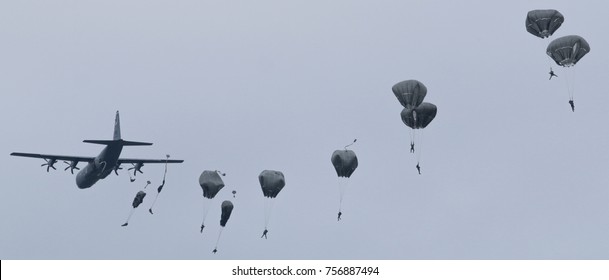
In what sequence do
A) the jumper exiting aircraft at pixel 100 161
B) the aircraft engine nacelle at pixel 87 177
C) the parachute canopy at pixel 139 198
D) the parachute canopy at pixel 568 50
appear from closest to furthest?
1. the parachute canopy at pixel 568 50
2. the parachute canopy at pixel 139 198
3. the jumper exiting aircraft at pixel 100 161
4. the aircraft engine nacelle at pixel 87 177

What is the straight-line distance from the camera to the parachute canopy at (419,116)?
65938mm

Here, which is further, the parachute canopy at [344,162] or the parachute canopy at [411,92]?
the parachute canopy at [344,162]

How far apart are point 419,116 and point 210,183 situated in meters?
19.3

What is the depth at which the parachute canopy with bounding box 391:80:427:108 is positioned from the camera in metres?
64.7

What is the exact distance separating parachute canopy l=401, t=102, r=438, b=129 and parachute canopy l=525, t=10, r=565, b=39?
11.7m

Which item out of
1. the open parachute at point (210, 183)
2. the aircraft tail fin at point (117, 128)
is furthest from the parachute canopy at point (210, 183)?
the aircraft tail fin at point (117, 128)

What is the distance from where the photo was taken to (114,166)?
303ft

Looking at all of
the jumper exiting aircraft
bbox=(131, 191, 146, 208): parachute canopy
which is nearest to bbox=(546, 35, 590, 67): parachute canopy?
bbox=(131, 191, 146, 208): parachute canopy

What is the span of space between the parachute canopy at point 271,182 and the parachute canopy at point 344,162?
5357 mm

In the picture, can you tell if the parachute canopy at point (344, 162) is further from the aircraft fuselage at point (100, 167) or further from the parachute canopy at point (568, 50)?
the aircraft fuselage at point (100, 167)

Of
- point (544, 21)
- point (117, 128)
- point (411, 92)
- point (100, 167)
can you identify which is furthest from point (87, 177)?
point (544, 21)

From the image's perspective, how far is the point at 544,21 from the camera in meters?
67.8

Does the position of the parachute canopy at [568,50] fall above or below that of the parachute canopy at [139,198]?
above
